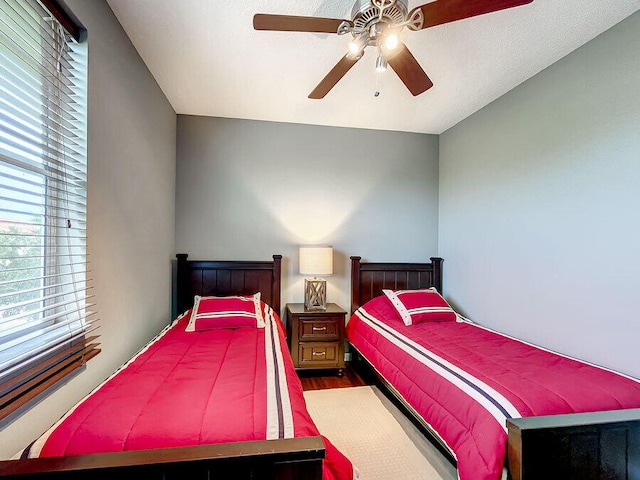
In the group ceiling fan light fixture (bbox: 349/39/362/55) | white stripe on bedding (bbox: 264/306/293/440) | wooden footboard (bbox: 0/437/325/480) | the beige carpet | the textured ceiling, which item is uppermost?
the textured ceiling

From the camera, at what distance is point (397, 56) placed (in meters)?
1.76

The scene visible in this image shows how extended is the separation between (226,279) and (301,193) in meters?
1.18

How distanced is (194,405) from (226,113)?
2.75 metres

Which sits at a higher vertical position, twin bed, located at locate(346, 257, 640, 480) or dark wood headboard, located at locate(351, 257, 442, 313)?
dark wood headboard, located at locate(351, 257, 442, 313)

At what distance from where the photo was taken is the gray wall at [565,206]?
6.25ft

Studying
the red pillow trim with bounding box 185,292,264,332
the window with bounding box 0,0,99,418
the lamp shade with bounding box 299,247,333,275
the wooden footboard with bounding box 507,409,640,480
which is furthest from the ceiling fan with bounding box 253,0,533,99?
the red pillow trim with bounding box 185,292,264,332

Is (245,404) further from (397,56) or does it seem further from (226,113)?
(226,113)

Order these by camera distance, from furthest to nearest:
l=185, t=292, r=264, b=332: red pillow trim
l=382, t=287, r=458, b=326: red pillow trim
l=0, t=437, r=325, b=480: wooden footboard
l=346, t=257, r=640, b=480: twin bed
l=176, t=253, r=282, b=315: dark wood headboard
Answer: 1. l=176, t=253, r=282, b=315: dark wood headboard
2. l=382, t=287, r=458, b=326: red pillow trim
3. l=185, t=292, r=264, b=332: red pillow trim
4. l=346, t=257, r=640, b=480: twin bed
5. l=0, t=437, r=325, b=480: wooden footboard

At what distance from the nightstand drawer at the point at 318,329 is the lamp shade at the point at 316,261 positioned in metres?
0.45

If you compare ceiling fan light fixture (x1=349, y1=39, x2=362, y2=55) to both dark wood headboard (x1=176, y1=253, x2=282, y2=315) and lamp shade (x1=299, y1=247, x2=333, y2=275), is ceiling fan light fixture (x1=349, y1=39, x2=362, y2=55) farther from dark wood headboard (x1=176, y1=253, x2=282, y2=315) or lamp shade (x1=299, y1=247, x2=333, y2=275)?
dark wood headboard (x1=176, y1=253, x2=282, y2=315)

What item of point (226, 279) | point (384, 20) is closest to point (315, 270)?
point (226, 279)

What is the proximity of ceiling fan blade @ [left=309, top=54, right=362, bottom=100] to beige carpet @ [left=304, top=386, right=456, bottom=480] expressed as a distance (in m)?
2.27

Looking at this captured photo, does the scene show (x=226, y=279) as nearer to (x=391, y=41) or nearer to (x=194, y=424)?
(x=194, y=424)

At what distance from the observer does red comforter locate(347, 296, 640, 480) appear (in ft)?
4.83
